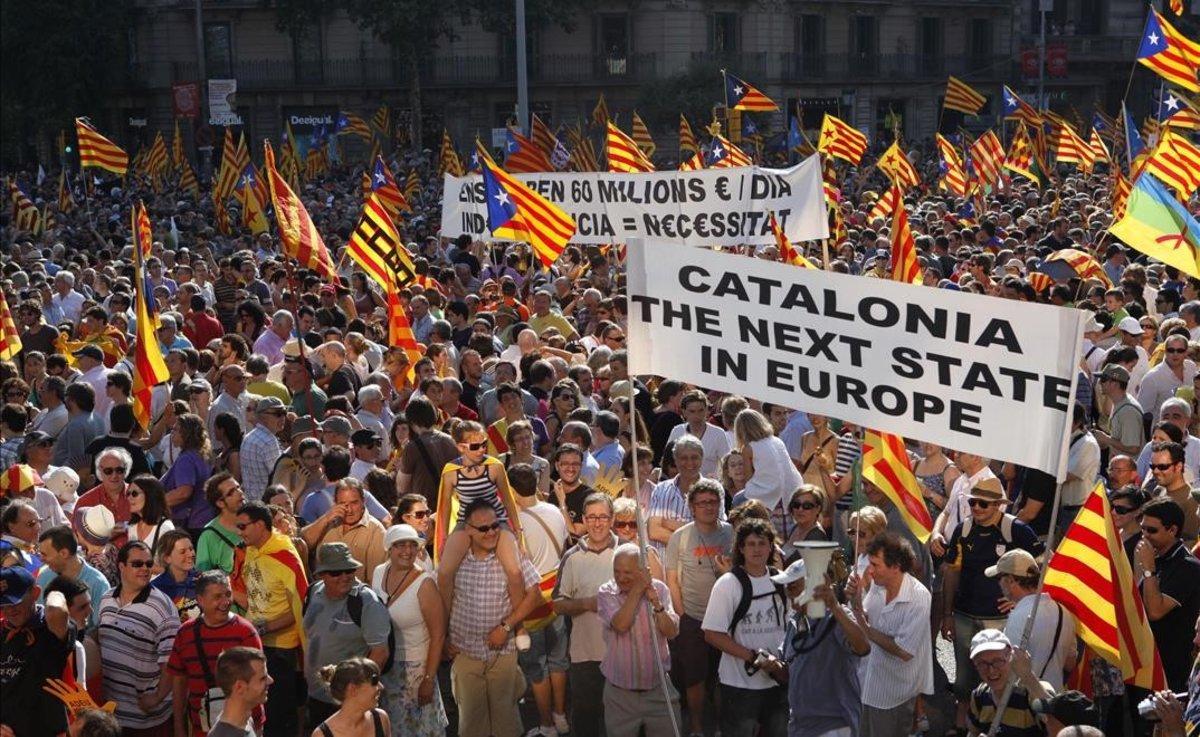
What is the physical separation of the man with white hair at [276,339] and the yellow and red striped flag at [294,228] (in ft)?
1.51

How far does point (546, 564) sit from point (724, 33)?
164ft

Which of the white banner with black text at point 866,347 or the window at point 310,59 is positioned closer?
the white banner with black text at point 866,347

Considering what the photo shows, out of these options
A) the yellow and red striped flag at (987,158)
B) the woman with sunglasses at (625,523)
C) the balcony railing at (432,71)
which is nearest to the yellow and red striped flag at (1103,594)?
the woman with sunglasses at (625,523)

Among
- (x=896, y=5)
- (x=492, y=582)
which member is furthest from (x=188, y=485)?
(x=896, y=5)

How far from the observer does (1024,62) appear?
58938 millimetres

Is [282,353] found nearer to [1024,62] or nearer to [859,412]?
[859,412]

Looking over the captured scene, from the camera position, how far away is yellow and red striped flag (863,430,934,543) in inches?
282

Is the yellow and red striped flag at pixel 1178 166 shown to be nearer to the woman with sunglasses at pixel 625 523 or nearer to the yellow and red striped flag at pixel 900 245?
the yellow and red striped flag at pixel 900 245

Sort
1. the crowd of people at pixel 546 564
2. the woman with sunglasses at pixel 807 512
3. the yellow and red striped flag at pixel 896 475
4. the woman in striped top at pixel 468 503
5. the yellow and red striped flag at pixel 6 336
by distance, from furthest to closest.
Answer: the yellow and red striped flag at pixel 6 336 < the woman with sunglasses at pixel 807 512 < the woman in striped top at pixel 468 503 < the yellow and red striped flag at pixel 896 475 < the crowd of people at pixel 546 564

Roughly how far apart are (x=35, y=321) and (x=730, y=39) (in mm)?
45156

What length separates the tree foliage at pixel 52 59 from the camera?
5181 cm

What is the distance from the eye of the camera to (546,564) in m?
8.01

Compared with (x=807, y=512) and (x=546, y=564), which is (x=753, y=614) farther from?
(x=546, y=564)

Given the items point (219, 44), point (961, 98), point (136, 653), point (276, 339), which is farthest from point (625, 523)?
point (219, 44)
